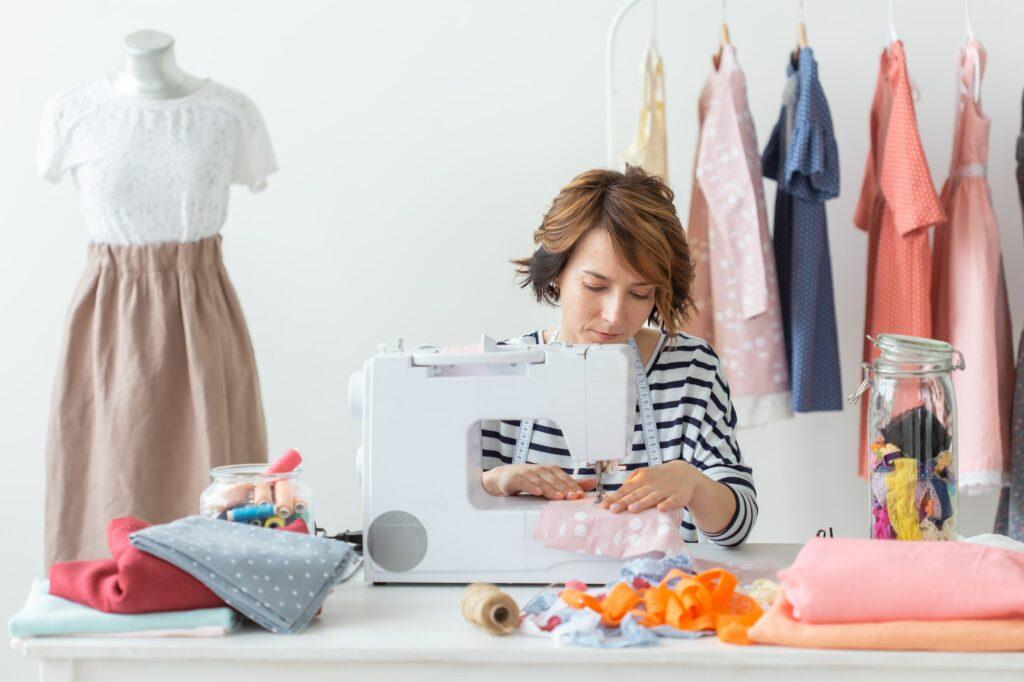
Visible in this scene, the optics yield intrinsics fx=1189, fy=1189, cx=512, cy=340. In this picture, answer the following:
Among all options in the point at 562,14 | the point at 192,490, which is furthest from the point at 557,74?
the point at 192,490

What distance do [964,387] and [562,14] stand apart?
148 cm

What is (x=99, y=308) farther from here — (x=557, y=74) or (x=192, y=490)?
(x=557, y=74)

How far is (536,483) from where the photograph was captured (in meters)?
1.68

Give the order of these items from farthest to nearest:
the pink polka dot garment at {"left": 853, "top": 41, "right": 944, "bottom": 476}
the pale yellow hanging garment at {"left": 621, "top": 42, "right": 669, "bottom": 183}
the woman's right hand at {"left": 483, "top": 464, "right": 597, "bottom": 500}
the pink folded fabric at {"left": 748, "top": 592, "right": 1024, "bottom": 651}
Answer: the pale yellow hanging garment at {"left": 621, "top": 42, "right": 669, "bottom": 183}
the pink polka dot garment at {"left": 853, "top": 41, "right": 944, "bottom": 476}
the woman's right hand at {"left": 483, "top": 464, "right": 597, "bottom": 500}
the pink folded fabric at {"left": 748, "top": 592, "right": 1024, "bottom": 651}

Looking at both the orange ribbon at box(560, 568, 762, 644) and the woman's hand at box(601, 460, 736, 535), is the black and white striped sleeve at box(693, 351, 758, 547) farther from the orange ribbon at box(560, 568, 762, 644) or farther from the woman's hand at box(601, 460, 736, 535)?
the orange ribbon at box(560, 568, 762, 644)

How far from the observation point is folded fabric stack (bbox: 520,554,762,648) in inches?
50.7

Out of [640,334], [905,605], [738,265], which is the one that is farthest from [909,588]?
[738,265]

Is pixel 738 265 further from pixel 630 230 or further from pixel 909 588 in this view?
pixel 909 588

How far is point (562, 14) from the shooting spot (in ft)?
11.0

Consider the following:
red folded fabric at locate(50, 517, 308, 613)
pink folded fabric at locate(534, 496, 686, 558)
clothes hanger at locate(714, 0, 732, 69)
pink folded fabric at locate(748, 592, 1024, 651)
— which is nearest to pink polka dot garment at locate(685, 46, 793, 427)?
clothes hanger at locate(714, 0, 732, 69)

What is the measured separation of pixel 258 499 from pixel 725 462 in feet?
2.58

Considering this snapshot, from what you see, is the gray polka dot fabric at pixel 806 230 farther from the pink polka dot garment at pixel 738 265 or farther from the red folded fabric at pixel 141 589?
the red folded fabric at pixel 141 589

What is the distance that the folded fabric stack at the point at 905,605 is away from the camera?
1.24 m

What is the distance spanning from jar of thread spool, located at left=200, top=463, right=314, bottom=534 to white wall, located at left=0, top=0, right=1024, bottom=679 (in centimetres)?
186
